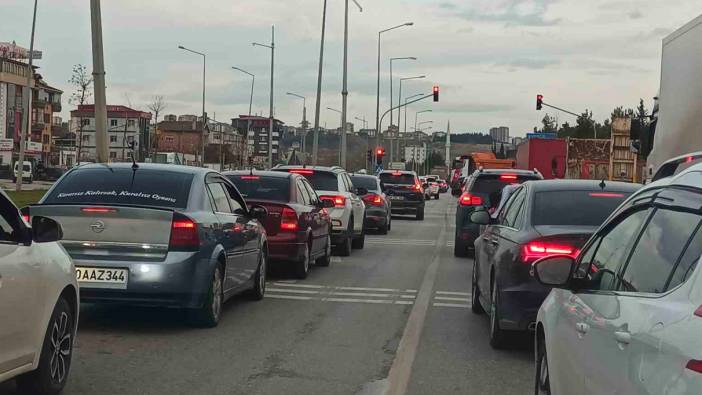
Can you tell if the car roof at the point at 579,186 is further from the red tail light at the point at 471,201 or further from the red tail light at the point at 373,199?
the red tail light at the point at 373,199

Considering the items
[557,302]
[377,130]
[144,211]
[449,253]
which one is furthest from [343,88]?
[557,302]

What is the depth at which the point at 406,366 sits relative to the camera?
24.5 feet

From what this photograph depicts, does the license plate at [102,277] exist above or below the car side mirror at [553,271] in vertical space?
below

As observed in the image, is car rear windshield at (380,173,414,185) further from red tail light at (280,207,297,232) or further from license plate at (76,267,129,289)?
license plate at (76,267,129,289)

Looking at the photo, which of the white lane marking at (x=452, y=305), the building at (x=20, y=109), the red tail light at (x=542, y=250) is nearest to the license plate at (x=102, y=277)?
the red tail light at (x=542, y=250)

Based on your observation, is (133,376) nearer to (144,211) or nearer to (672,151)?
(144,211)

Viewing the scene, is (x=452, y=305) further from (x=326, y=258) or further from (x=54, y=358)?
(x=54, y=358)

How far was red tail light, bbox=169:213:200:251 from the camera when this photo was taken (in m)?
8.31

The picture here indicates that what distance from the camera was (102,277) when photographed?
818 cm

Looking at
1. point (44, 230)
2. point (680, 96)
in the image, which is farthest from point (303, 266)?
point (44, 230)

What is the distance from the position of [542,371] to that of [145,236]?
4.28 m

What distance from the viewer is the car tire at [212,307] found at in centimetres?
863

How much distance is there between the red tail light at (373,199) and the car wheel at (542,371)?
18502 millimetres

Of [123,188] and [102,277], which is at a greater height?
[123,188]
